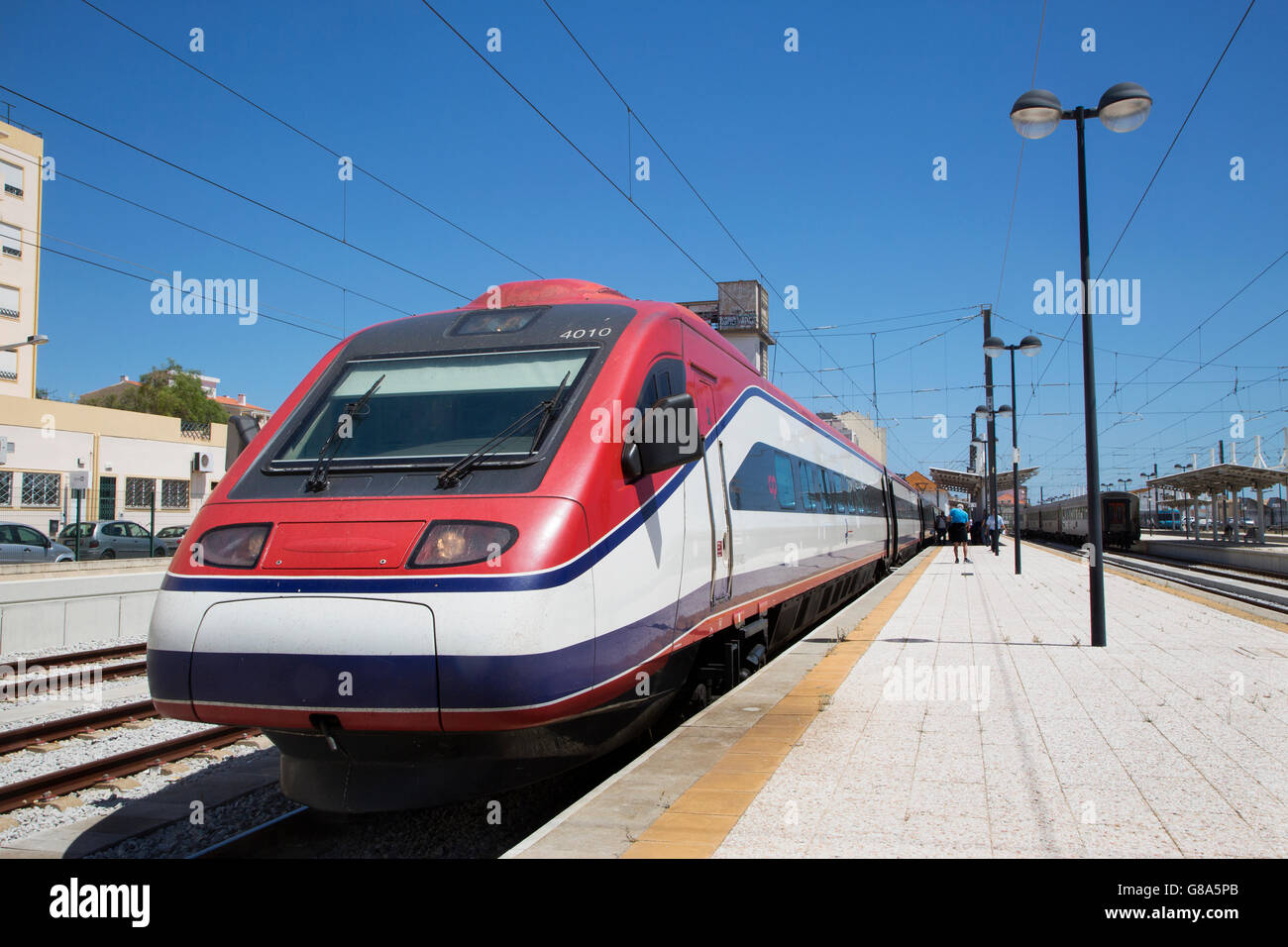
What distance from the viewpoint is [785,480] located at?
936 centimetres

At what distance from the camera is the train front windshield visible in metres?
4.96

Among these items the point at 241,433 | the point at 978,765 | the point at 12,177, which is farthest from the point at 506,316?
the point at 12,177

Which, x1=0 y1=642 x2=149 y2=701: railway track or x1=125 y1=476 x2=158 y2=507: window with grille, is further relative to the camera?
x1=125 y1=476 x2=158 y2=507: window with grille

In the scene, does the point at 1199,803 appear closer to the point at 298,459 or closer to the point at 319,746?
the point at 319,746

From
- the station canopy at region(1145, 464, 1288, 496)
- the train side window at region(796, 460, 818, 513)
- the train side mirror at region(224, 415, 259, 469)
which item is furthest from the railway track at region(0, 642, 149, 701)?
the station canopy at region(1145, 464, 1288, 496)

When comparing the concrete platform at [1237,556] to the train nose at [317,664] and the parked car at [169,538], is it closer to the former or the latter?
the train nose at [317,664]

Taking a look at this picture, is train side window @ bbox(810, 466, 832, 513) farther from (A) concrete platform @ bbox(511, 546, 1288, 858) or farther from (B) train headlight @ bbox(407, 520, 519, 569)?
(B) train headlight @ bbox(407, 520, 519, 569)

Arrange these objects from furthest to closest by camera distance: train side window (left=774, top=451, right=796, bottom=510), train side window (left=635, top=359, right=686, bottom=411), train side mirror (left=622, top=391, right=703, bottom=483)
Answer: train side window (left=774, top=451, right=796, bottom=510) < train side window (left=635, top=359, right=686, bottom=411) < train side mirror (left=622, top=391, right=703, bottom=483)

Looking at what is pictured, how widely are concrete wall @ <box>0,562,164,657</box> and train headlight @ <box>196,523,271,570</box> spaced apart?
907 cm

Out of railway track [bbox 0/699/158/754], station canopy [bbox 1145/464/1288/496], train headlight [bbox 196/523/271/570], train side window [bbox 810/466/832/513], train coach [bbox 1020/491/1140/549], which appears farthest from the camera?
train coach [bbox 1020/491/1140/549]

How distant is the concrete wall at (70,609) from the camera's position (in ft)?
38.5
